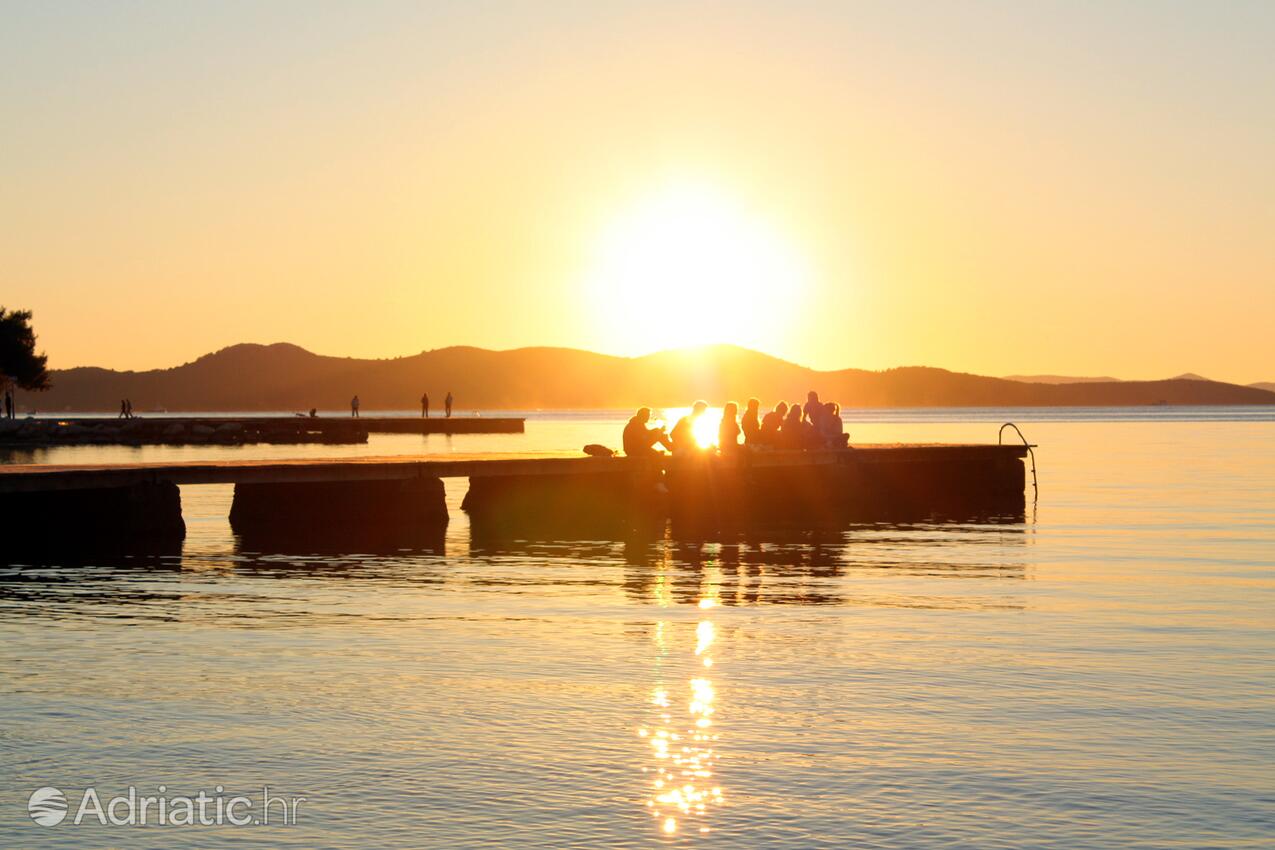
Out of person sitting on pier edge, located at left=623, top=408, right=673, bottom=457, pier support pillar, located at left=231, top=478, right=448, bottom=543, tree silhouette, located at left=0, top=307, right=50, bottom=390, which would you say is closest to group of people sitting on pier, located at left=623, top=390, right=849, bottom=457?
person sitting on pier edge, located at left=623, top=408, right=673, bottom=457

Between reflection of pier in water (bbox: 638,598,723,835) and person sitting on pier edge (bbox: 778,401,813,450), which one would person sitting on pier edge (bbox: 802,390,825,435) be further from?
reflection of pier in water (bbox: 638,598,723,835)

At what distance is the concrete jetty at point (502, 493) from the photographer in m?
30.7

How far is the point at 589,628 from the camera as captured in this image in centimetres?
1831

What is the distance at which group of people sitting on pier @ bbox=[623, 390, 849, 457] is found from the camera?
1451 inches

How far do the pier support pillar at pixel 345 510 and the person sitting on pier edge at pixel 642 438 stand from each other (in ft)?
16.9

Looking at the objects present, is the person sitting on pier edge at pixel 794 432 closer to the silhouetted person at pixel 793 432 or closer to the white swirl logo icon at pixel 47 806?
the silhouetted person at pixel 793 432

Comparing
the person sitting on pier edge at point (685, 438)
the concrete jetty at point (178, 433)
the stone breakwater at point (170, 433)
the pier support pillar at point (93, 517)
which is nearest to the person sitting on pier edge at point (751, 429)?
the person sitting on pier edge at point (685, 438)

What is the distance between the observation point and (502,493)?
37.1 metres

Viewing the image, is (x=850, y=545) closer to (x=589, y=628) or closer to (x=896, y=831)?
(x=589, y=628)

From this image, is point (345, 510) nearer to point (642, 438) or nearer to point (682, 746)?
point (642, 438)

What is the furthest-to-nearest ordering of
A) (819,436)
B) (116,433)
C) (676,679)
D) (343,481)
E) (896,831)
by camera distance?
(116,433) < (819,436) < (343,481) < (676,679) < (896,831)

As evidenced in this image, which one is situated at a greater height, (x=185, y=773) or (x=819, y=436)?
(x=819, y=436)

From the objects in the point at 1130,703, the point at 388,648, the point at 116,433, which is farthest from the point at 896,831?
the point at 116,433

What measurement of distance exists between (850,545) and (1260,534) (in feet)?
30.0
